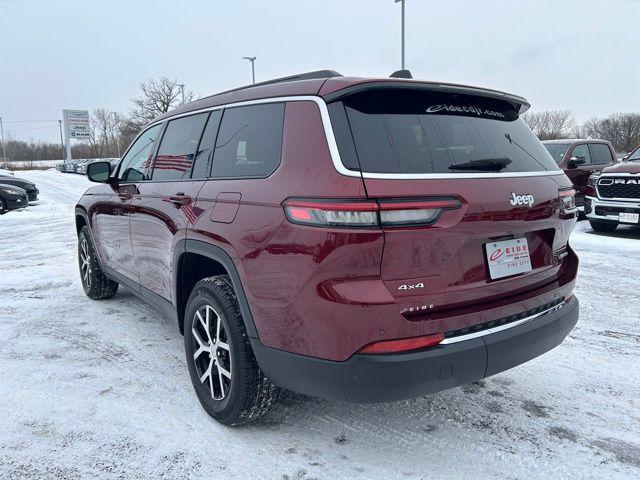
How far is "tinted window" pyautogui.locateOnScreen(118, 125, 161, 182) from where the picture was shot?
391 cm

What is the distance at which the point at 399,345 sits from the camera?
6.70ft

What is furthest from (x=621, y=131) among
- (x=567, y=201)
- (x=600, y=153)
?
(x=567, y=201)

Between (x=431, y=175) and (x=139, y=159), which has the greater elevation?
(x=139, y=159)

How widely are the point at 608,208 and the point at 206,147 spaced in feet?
26.4

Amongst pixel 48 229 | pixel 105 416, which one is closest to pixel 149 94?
pixel 48 229

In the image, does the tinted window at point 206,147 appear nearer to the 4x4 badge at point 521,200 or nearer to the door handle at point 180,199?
the door handle at point 180,199

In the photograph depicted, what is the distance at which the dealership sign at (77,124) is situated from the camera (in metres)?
58.8

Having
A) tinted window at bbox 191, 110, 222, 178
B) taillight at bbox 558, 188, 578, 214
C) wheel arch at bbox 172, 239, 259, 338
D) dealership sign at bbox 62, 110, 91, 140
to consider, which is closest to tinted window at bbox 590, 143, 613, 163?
taillight at bbox 558, 188, 578, 214

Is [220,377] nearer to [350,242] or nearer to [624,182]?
[350,242]

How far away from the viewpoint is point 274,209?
7.38 ft

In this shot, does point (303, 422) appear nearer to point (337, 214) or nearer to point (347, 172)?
point (337, 214)

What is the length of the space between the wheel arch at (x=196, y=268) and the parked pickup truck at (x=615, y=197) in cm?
789

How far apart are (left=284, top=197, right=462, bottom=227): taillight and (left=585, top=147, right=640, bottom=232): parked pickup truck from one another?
779cm

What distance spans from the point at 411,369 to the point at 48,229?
1111cm
